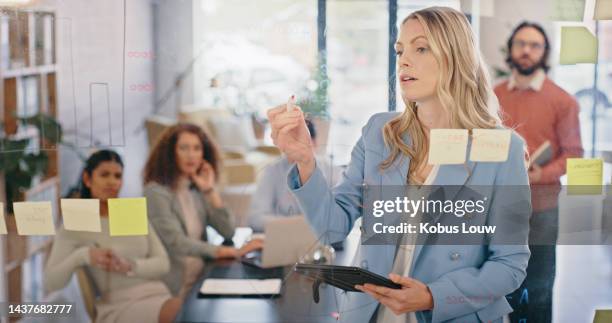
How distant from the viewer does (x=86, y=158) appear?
2.75m

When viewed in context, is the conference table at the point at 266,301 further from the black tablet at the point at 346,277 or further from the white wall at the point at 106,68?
the white wall at the point at 106,68

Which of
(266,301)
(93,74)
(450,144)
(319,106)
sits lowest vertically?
(266,301)

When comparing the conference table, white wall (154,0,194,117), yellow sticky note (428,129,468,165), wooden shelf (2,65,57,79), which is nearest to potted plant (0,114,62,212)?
wooden shelf (2,65,57,79)

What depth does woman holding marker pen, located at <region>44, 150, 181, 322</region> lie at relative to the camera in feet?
9.25

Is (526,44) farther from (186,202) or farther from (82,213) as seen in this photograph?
(82,213)

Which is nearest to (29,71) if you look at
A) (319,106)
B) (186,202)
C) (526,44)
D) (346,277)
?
(186,202)

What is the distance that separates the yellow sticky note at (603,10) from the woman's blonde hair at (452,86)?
15.9 inches

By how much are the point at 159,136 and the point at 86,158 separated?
258mm

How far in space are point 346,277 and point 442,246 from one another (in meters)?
0.31

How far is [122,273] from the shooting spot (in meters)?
2.86

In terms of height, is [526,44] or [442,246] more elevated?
[526,44]

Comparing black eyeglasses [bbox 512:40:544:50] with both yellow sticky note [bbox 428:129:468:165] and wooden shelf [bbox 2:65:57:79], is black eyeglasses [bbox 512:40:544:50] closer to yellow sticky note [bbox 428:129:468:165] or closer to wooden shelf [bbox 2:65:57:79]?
yellow sticky note [bbox 428:129:468:165]

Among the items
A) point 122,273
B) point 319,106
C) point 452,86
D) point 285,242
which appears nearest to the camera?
point 452,86

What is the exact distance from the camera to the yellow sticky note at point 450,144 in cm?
251
